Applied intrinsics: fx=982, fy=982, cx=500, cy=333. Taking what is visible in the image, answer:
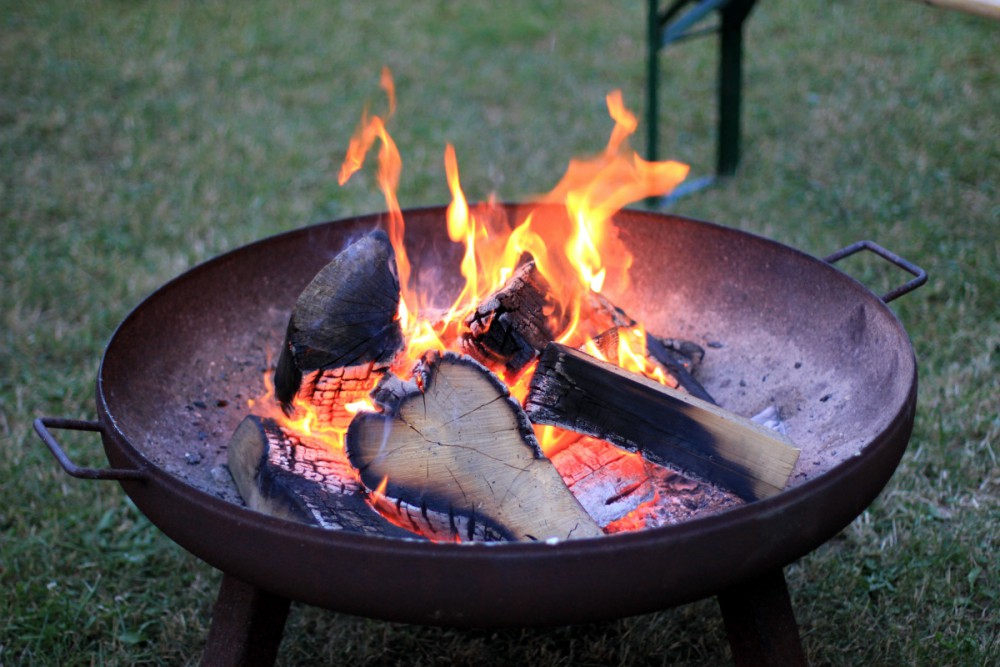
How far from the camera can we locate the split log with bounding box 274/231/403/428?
182 cm

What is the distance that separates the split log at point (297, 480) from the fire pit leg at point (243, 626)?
0.49 ft

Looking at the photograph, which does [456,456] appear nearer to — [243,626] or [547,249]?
[243,626]

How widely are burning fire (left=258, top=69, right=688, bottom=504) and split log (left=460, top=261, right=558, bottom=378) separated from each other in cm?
3

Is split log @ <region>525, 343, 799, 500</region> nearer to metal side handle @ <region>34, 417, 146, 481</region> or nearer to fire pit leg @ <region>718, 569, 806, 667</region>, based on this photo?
fire pit leg @ <region>718, 569, 806, 667</region>

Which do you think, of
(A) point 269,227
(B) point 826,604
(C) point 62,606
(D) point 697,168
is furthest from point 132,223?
(B) point 826,604

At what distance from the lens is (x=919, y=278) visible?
187 centimetres

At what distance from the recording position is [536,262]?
2037 mm

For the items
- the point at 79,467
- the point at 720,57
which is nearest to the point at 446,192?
the point at 720,57

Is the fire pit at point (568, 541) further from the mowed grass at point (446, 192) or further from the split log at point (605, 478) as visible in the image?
the mowed grass at point (446, 192)

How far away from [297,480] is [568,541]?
1.98ft

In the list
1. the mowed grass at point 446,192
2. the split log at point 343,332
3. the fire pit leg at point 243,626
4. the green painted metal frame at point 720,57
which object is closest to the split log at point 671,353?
the split log at point 343,332

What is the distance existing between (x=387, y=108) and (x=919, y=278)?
3484mm

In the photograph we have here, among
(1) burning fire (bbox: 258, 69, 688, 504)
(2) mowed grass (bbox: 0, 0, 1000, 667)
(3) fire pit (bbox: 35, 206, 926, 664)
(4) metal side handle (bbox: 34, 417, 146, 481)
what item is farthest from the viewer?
(2) mowed grass (bbox: 0, 0, 1000, 667)

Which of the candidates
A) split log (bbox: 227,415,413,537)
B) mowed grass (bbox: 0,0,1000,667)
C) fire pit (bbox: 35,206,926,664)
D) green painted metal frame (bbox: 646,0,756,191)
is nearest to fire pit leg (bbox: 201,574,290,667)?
fire pit (bbox: 35,206,926,664)
